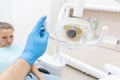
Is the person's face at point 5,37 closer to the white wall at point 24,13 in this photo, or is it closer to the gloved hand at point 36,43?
the gloved hand at point 36,43

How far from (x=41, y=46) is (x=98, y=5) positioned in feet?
5.66

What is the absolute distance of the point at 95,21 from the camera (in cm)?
247

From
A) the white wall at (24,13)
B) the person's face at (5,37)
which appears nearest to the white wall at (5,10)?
the white wall at (24,13)

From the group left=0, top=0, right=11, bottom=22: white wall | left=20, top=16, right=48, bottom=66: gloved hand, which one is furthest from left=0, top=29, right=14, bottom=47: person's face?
left=0, top=0, right=11, bottom=22: white wall

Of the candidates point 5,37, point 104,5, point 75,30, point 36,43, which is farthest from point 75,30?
point 104,5

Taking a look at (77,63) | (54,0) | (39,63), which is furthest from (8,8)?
(77,63)

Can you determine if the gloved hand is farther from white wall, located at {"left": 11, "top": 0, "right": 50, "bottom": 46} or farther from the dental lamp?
white wall, located at {"left": 11, "top": 0, "right": 50, "bottom": 46}

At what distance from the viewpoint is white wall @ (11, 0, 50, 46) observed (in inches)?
112

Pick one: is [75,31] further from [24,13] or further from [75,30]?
[24,13]

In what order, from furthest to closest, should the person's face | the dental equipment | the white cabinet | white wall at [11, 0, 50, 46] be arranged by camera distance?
white wall at [11, 0, 50, 46] < the white cabinet < the person's face < the dental equipment

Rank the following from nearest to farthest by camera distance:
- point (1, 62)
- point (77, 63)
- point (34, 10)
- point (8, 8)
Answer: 1. point (1, 62)
2. point (77, 63)
3. point (8, 8)
4. point (34, 10)

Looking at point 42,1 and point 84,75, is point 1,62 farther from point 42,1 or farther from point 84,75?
point 42,1

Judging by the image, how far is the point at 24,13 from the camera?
292 centimetres

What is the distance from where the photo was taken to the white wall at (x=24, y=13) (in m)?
2.85
